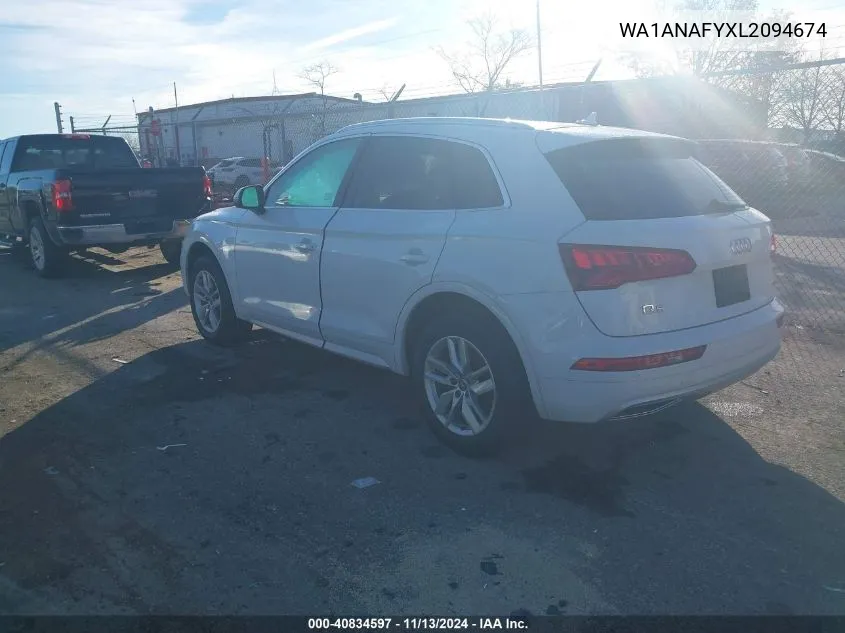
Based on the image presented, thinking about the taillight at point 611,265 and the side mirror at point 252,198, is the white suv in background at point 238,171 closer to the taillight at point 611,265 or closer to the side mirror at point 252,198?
the side mirror at point 252,198

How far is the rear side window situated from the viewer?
14.2ft

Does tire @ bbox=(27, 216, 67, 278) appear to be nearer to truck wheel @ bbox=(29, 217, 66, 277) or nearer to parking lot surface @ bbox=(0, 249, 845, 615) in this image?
truck wheel @ bbox=(29, 217, 66, 277)

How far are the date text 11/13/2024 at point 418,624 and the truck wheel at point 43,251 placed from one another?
8.78 meters

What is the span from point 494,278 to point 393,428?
1.38m

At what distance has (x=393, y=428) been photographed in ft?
16.0

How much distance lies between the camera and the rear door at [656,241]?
366cm

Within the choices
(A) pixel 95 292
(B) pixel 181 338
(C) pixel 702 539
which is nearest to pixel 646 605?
(C) pixel 702 539

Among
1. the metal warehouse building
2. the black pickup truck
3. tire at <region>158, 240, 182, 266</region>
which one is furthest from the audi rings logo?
the metal warehouse building

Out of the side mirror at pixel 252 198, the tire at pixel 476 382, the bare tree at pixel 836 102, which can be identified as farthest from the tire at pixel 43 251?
the bare tree at pixel 836 102

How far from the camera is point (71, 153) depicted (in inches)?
457

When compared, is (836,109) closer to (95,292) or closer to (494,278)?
(494,278)

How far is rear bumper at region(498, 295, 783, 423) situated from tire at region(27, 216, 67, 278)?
8.43 m

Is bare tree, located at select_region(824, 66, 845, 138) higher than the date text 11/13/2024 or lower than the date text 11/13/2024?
higher

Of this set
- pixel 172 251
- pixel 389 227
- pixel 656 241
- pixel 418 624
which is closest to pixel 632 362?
pixel 656 241
